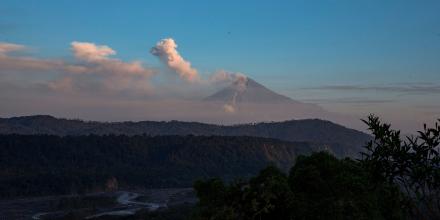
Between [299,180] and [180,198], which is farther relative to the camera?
[180,198]

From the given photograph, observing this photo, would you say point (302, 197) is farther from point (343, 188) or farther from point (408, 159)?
point (408, 159)

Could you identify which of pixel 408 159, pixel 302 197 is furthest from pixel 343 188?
pixel 408 159

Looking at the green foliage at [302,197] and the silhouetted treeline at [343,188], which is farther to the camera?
the green foliage at [302,197]

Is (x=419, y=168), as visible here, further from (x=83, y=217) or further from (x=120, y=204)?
(x=120, y=204)

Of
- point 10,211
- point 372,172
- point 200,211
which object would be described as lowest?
point 10,211

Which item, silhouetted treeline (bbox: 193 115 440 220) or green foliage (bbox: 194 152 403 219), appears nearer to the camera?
silhouetted treeline (bbox: 193 115 440 220)

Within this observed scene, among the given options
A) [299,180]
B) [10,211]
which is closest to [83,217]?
[10,211]

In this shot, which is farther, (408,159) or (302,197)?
(302,197)

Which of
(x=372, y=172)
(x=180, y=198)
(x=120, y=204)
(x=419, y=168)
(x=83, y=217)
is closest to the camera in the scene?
(x=419, y=168)
